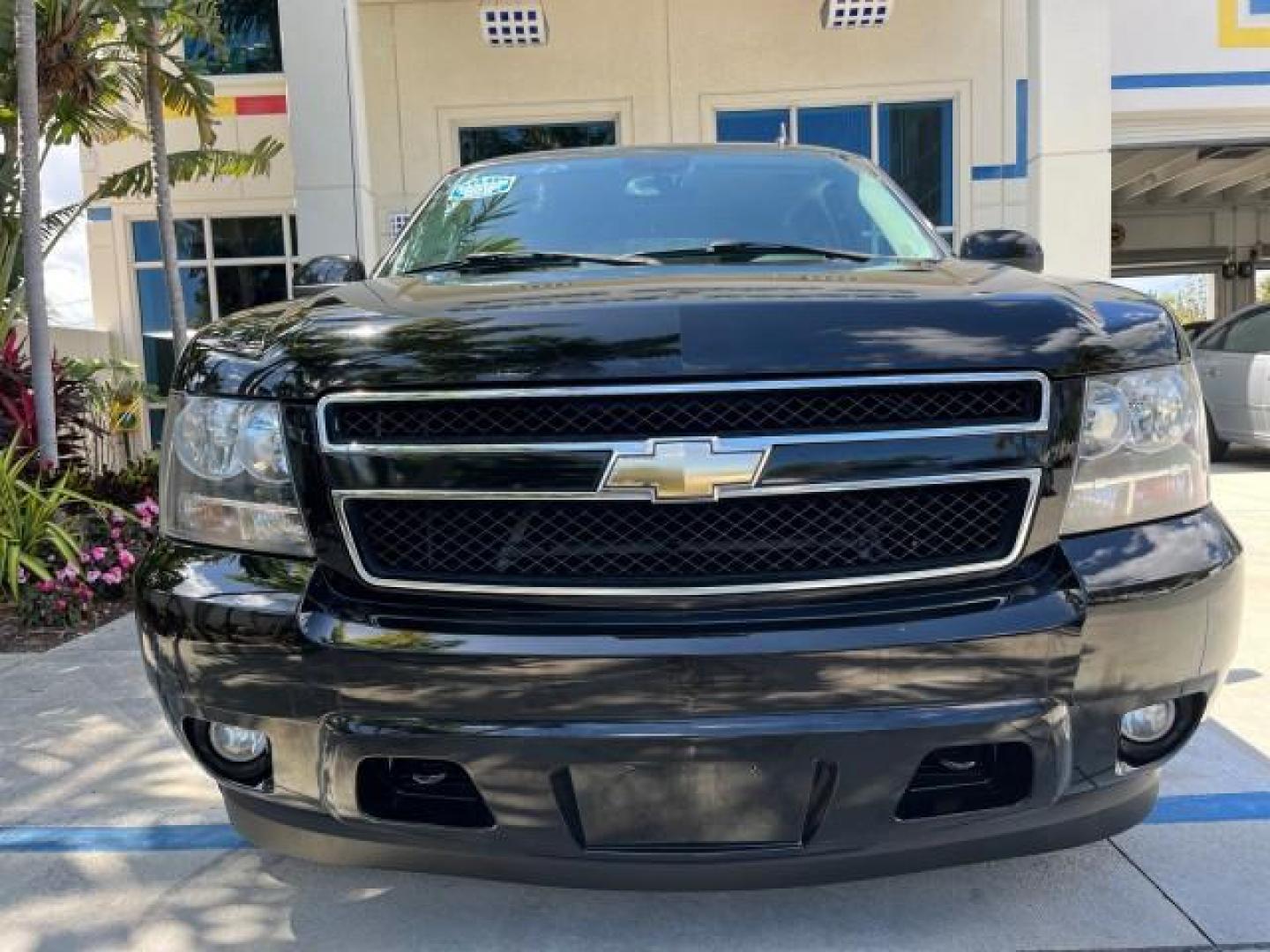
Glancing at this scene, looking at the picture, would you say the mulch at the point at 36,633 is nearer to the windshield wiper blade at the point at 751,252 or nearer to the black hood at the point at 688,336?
the black hood at the point at 688,336

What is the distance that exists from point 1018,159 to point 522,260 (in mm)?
9511

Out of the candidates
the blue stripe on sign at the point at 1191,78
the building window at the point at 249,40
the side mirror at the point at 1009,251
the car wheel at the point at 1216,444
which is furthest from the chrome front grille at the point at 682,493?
the blue stripe on sign at the point at 1191,78

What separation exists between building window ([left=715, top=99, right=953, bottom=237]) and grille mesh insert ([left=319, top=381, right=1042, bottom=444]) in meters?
9.79

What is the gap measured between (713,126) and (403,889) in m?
9.76

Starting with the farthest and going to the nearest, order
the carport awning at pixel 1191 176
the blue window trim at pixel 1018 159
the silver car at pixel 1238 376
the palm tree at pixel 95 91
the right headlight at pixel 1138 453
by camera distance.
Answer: the carport awning at pixel 1191 176 → the blue window trim at pixel 1018 159 → the silver car at pixel 1238 376 → the palm tree at pixel 95 91 → the right headlight at pixel 1138 453

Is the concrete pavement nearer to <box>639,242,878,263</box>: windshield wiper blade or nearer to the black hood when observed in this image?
the black hood

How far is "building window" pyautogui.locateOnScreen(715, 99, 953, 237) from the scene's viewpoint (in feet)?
36.0

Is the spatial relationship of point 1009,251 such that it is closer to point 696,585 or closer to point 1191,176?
point 696,585

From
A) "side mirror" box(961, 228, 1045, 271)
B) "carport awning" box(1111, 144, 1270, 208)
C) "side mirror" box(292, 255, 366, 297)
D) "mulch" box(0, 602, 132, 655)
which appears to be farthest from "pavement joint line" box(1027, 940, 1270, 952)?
"carport awning" box(1111, 144, 1270, 208)

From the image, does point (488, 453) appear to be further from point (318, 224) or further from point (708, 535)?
point (318, 224)

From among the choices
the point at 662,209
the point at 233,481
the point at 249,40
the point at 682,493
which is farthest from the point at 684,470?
the point at 249,40

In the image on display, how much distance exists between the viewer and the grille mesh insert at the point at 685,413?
177 cm

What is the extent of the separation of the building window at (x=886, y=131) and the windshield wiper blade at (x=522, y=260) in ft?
28.6

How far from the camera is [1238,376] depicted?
9.45 meters
